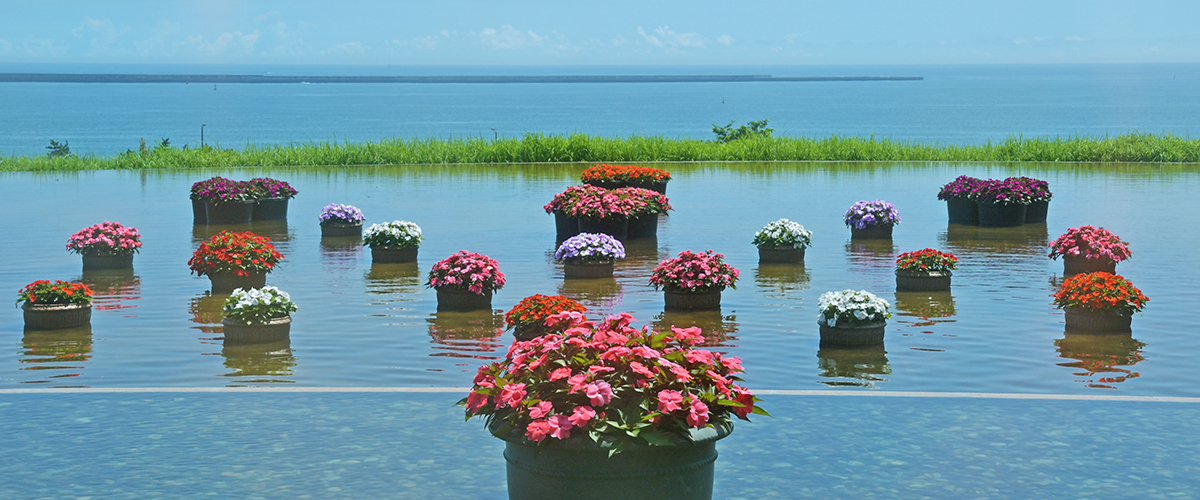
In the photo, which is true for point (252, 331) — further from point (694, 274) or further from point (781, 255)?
point (781, 255)

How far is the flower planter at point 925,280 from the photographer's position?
57.2ft

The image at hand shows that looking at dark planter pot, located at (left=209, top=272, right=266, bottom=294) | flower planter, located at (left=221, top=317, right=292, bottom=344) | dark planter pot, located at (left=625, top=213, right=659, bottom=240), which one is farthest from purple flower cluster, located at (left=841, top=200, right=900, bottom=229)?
flower planter, located at (left=221, top=317, right=292, bottom=344)

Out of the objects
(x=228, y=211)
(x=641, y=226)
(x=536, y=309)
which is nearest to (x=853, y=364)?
(x=536, y=309)

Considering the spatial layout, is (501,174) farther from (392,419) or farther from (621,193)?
(392,419)

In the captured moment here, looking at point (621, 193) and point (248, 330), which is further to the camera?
point (621, 193)

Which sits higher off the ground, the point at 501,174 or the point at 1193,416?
the point at 501,174

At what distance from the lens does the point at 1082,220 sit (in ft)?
88.3

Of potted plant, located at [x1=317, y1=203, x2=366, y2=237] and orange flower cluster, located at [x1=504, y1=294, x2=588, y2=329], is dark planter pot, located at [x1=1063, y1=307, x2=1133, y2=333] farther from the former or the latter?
potted plant, located at [x1=317, y1=203, x2=366, y2=237]

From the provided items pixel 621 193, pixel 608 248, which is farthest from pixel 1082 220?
pixel 608 248

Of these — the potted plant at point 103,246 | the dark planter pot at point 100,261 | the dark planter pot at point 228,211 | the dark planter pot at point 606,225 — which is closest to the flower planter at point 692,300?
the dark planter pot at point 606,225

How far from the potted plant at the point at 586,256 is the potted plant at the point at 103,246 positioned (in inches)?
286

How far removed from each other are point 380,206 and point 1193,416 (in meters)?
23.5

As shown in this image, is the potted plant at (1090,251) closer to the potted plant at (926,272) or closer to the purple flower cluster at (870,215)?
the potted plant at (926,272)

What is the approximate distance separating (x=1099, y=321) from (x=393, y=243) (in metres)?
11.5
